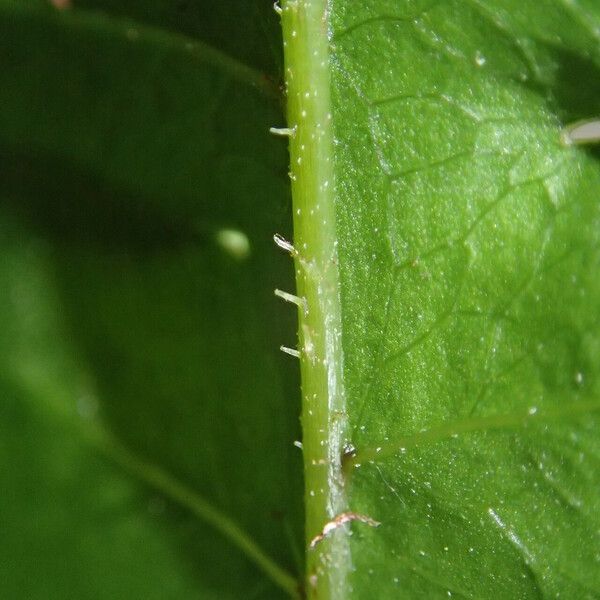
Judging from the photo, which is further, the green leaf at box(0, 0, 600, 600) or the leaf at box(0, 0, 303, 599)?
the leaf at box(0, 0, 303, 599)

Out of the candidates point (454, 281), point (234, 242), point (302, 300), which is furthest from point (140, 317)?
point (454, 281)

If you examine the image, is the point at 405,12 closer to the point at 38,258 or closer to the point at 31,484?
the point at 38,258

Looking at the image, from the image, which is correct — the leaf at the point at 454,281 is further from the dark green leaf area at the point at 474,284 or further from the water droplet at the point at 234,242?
the water droplet at the point at 234,242

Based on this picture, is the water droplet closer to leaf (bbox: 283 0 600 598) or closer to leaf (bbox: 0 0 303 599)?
leaf (bbox: 0 0 303 599)

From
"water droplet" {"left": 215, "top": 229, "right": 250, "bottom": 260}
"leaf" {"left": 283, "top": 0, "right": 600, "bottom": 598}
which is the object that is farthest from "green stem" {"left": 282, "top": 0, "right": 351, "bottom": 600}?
"water droplet" {"left": 215, "top": 229, "right": 250, "bottom": 260}

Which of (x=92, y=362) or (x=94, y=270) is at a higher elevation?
(x=94, y=270)

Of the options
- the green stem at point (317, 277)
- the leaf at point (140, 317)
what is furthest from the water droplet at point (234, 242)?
the green stem at point (317, 277)

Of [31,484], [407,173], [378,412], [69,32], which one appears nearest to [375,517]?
[378,412]
